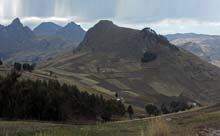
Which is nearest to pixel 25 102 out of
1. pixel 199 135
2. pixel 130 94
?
pixel 199 135

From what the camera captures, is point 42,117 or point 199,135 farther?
point 42,117

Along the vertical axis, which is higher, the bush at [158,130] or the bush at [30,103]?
the bush at [30,103]

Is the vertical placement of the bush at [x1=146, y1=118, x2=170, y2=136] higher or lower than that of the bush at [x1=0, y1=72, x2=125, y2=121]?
lower

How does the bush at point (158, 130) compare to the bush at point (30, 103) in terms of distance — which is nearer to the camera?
the bush at point (158, 130)

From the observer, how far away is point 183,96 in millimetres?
197000

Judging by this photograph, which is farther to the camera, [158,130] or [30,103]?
[30,103]

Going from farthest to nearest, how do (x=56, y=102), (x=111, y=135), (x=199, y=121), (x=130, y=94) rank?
1. (x=130, y=94)
2. (x=56, y=102)
3. (x=199, y=121)
4. (x=111, y=135)

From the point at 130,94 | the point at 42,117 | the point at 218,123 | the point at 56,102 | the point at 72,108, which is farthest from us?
the point at 130,94

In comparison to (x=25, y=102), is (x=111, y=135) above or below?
below

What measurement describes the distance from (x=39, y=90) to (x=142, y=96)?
138m

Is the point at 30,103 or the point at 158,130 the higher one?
the point at 30,103

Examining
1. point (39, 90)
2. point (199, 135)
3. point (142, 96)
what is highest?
point (142, 96)

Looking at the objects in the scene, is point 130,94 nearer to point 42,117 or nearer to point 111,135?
point 42,117

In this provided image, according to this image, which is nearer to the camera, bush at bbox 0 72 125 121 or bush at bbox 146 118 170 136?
bush at bbox 146 118 170 136
